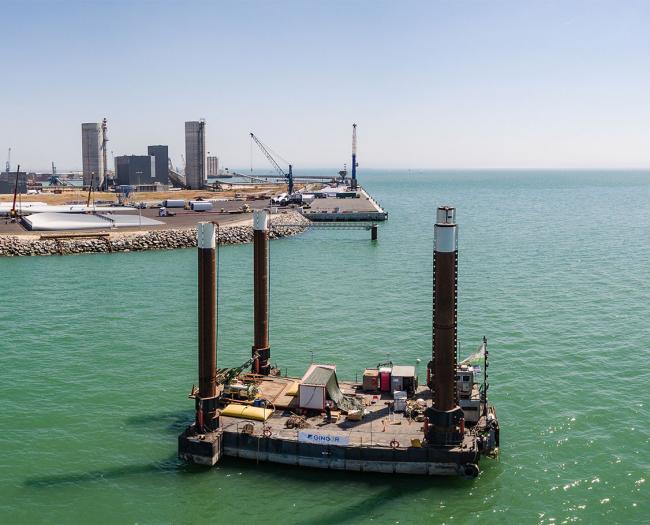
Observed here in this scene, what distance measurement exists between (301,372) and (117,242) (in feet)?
212

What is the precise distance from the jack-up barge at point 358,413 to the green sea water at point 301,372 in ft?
2.78

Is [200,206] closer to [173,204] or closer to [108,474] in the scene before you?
[173,204]

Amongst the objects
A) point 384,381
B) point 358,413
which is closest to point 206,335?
point 358,413

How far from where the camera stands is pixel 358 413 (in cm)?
3309

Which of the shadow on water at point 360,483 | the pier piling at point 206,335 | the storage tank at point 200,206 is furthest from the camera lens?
the storage tank at point 200,206

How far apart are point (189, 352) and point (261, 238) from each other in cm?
1261

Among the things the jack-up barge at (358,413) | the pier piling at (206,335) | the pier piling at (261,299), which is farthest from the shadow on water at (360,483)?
the pier piling at (261,299)

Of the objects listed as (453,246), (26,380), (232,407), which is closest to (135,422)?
(232,407)

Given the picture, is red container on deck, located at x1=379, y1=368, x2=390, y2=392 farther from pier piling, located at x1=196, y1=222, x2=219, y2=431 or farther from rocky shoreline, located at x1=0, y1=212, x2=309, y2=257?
rocky shoreline, located at x1=0, y1=212, x2=309, y2=257

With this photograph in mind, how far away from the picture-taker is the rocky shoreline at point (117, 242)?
96.8 meters

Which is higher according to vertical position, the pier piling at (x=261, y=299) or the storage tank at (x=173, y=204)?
the storage tank at (x=173, y=204)

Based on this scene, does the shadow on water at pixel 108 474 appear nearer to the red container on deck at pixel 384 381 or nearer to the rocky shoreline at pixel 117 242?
the red container on deck at pixel 384 381

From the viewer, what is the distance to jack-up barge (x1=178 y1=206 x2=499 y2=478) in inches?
1198

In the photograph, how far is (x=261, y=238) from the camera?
133ft
